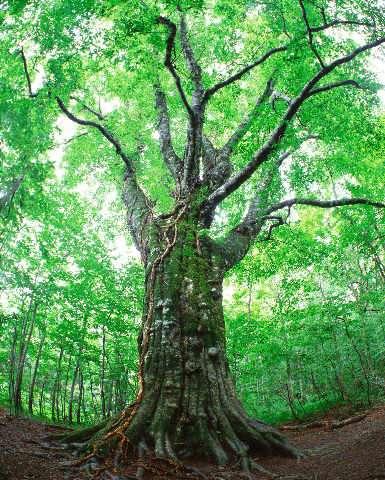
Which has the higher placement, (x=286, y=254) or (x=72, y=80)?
(x=72, y=80)

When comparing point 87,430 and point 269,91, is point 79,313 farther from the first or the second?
point 269,91

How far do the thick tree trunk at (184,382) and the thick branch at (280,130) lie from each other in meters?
1.34

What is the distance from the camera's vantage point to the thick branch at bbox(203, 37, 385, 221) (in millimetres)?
6129

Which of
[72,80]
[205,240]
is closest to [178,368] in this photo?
[205,240]

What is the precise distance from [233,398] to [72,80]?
19.1ft

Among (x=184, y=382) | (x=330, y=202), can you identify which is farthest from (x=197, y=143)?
(x=184, y=382)

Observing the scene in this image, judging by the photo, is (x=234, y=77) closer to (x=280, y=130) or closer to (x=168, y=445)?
(x=280, y=130)

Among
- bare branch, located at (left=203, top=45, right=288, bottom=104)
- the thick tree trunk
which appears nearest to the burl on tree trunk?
the thick tree trunk

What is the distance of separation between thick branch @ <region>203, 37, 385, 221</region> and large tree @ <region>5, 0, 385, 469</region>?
0.09 ft

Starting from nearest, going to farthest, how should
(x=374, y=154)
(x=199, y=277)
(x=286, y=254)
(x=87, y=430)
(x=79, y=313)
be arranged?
(x=87, y=430) < (x=199, y=277) < (x=374, y=154) < (x=286, y=254) < (x=79, y=313)

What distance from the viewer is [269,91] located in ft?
31.1

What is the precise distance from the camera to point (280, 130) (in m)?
6.69

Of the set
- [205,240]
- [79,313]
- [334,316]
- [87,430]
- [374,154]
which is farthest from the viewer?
[79,313]

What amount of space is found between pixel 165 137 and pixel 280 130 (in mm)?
3762
